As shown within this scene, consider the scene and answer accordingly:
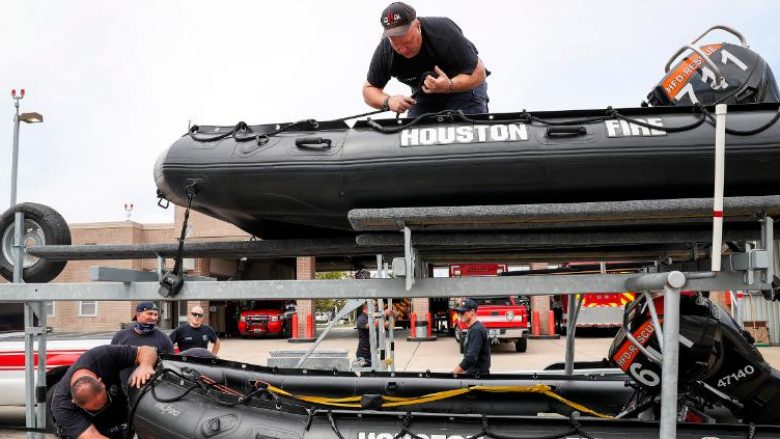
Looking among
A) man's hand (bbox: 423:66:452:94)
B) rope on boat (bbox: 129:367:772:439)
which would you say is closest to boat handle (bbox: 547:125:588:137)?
man's hand (bbox: 423:66:452:94)

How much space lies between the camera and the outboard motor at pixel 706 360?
3047 millimetres

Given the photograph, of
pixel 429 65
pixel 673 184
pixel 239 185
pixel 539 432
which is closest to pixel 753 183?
pixel 673 184

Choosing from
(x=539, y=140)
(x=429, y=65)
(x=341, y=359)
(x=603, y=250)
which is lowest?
(x=341, y=359)

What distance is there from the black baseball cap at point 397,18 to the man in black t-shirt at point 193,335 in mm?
4706

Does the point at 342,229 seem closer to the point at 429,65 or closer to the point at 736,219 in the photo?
the point at 429,65

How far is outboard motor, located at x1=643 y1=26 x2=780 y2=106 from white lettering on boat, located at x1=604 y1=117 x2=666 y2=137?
1.60ft

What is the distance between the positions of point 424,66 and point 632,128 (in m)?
1.23

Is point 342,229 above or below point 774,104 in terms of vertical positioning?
below

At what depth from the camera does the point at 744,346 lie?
3166 millimetres

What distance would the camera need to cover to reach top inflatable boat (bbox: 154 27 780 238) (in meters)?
2.82

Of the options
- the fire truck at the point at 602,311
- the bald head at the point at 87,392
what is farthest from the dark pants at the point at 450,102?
the fire truck at the point at 602,311

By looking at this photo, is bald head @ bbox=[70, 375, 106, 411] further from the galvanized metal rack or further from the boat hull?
the boat hull

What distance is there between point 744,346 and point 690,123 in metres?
1.18

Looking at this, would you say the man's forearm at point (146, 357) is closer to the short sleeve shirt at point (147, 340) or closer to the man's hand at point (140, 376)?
the man's hand at point (140, 376)
